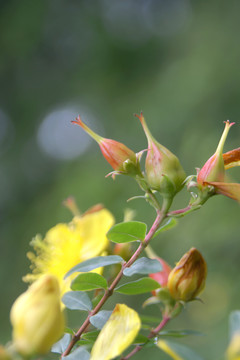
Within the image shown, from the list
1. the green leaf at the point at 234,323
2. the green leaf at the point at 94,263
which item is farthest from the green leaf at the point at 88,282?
the green leaf at the point at 234,323

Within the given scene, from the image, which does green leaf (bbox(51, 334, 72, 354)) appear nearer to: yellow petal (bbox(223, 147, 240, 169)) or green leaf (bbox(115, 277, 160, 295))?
green leaf (bbox(115, 277, 160, 295))

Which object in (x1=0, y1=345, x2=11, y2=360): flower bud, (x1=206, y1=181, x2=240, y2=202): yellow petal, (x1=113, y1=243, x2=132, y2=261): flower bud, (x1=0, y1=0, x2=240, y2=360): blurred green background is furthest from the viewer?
(x1=0, y1=0, x2=240, y2=360): blurred green background

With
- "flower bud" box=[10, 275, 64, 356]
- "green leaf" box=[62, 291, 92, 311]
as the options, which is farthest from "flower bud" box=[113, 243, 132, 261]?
"flower bud" box=[10, 275, 64, 356]

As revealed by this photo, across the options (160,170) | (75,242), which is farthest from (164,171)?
(75,242)

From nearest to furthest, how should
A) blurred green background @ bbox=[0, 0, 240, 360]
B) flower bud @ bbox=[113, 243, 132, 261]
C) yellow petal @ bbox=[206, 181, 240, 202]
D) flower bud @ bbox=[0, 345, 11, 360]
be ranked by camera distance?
flower bud @ bbox=[0, 345, 11, 360] < yellow petal @ bbox=[206, 181, 240, 202] < flower bud @ bbox=[113, 243, 132, 261] < blurred green background @ bbox=[0, 0, 240, 360]

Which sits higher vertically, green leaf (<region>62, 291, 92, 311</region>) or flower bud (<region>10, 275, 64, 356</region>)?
flower bud (<region>10, 275, 64, 356</region>)

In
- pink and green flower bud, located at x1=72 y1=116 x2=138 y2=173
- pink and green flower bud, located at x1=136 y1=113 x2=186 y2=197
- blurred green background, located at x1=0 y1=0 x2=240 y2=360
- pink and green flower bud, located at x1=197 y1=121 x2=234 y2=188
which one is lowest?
blurred green background, located at x1=0 y1=0 x2=240 y2=360

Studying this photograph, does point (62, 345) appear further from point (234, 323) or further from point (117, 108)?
point (117, 108)
